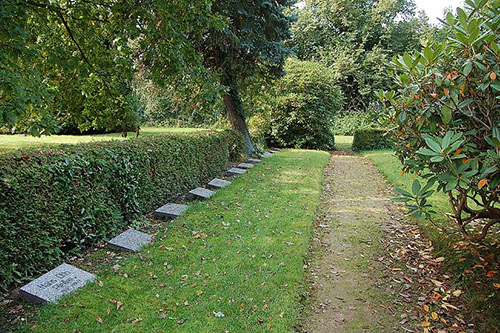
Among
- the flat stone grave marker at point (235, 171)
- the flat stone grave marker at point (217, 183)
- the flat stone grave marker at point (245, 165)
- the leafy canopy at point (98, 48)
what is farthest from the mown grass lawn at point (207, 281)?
the flat stone grave marker at point (245, 165)

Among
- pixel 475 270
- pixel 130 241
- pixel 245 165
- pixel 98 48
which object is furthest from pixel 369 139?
pixel 130 241

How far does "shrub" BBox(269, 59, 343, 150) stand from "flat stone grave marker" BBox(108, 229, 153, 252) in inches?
443

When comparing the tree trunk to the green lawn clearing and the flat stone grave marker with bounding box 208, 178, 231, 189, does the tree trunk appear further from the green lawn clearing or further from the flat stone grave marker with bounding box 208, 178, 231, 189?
the flat stone grave marker with bounding box 208, 178, 231, 189

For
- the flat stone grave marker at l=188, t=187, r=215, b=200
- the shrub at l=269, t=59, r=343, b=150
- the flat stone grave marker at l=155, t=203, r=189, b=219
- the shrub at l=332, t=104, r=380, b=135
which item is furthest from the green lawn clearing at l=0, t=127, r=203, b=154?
the shrub at l=332, t=104, r=380, b=135

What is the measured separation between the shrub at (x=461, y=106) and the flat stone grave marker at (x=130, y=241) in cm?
341

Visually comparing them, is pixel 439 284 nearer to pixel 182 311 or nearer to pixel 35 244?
pixel 182 311

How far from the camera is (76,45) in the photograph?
5.20 meters

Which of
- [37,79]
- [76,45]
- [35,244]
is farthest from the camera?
[76,45]

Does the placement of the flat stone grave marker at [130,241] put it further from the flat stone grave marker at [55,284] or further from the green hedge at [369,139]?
the green hedge at [369,139]

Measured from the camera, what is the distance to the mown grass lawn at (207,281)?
2.66 meters

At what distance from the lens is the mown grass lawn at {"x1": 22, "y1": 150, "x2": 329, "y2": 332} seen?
266 cm

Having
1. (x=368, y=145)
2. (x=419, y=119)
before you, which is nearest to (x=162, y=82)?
(x=419, y=119)

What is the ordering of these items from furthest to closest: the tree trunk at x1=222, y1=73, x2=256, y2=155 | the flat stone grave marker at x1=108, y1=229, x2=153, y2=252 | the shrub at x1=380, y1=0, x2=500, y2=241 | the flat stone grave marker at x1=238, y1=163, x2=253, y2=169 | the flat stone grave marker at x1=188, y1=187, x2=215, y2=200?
the tree trunk at x1=222, y1=73, x2=256, y2=155 < the flat stone grave marker at x1=238, y1=163, x2=253, y2=169 < the flat stone grave marker at x1=188, y1=187, x2=215, y2=200 < the flat stone grave marker at x1=108, y1=229, x2=153, y2=252 < the shrub at x1=380, y1=0, x2=500, y2=241

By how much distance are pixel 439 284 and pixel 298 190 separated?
13.0 feet
